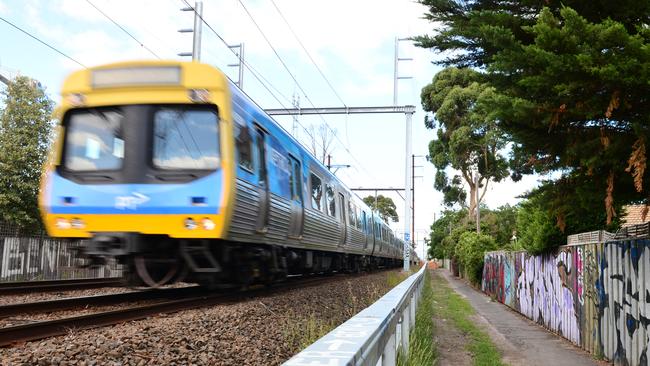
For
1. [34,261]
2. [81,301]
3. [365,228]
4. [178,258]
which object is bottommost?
[81,301]

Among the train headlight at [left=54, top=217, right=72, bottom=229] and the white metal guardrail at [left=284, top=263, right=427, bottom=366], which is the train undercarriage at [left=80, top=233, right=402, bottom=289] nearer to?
the train headlight at [left=54, top=217, right=72, bottom=229]

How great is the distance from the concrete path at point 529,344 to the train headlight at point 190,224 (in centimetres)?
475

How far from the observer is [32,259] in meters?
17.6

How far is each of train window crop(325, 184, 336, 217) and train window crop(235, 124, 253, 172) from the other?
22.4 ft

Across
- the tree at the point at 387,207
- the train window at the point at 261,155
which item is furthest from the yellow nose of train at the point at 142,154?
the tree at the point at 387,207

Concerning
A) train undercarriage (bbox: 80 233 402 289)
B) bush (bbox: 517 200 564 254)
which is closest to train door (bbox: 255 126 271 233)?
train undercarriage (bbox: 80 233 402 289)

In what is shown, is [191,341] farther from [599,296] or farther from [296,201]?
[296,201]

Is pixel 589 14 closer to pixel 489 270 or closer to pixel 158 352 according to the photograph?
pixel 158 352

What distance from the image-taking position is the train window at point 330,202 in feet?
52.7

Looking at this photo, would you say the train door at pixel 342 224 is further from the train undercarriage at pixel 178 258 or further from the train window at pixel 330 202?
the train undercarriage at pixel 178 258

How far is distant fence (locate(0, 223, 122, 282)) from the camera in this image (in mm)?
16641

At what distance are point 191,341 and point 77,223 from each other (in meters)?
3.55

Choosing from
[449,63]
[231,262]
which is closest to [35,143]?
[231,262]

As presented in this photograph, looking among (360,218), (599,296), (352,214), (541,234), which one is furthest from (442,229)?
(599,296)
